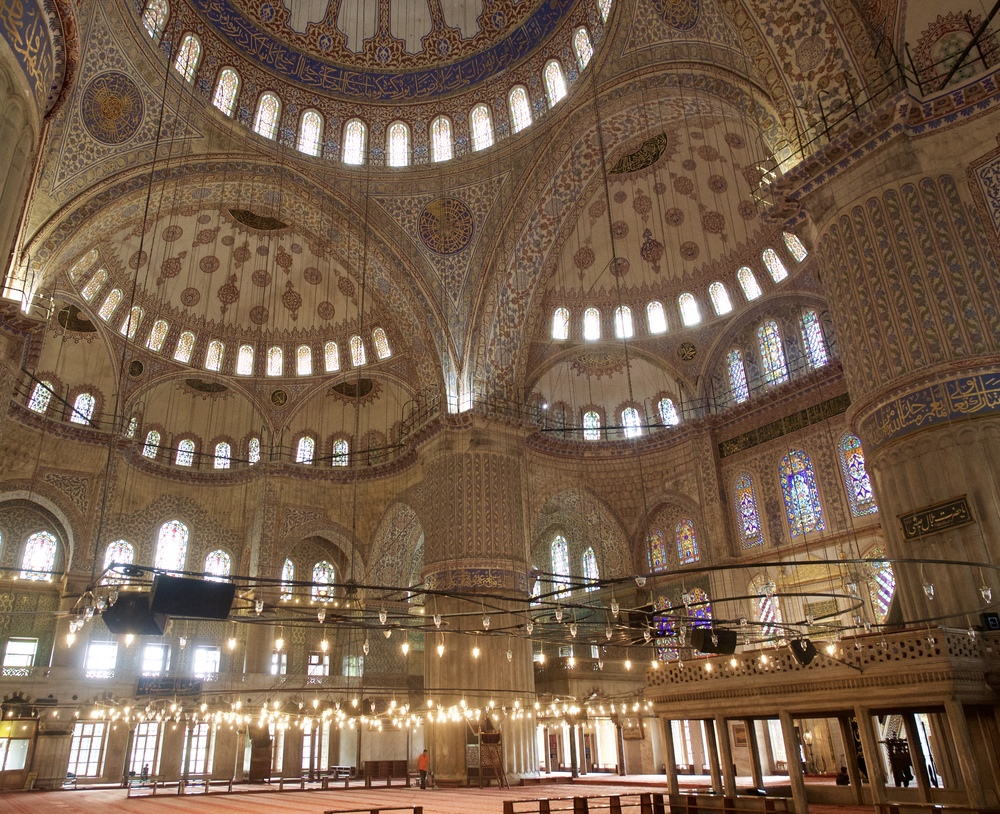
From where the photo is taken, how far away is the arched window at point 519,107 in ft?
57.0

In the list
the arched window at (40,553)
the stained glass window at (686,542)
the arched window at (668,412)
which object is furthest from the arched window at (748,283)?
the arched window at (40,553)

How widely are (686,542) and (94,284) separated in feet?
51.8

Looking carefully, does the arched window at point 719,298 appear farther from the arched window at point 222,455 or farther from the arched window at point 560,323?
the arched window at point 222,455

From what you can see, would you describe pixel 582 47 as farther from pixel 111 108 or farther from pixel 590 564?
pixel 590 564

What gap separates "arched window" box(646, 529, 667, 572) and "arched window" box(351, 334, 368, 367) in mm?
9018

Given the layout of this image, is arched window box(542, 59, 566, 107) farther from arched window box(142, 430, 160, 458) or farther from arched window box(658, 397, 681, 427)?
arched window box(142, 430, 160, 458)

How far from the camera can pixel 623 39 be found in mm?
14773

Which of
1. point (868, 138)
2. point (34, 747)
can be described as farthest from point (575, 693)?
point (868, 138)

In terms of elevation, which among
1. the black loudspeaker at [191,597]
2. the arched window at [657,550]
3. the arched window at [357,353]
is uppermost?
the arched window at [357,353]

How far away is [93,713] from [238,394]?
8.90 metres

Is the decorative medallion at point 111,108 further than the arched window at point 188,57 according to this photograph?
No

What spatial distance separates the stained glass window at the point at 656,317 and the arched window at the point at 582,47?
6.57m

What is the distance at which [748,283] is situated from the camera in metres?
18.8

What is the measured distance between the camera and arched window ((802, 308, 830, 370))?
17.1 m
